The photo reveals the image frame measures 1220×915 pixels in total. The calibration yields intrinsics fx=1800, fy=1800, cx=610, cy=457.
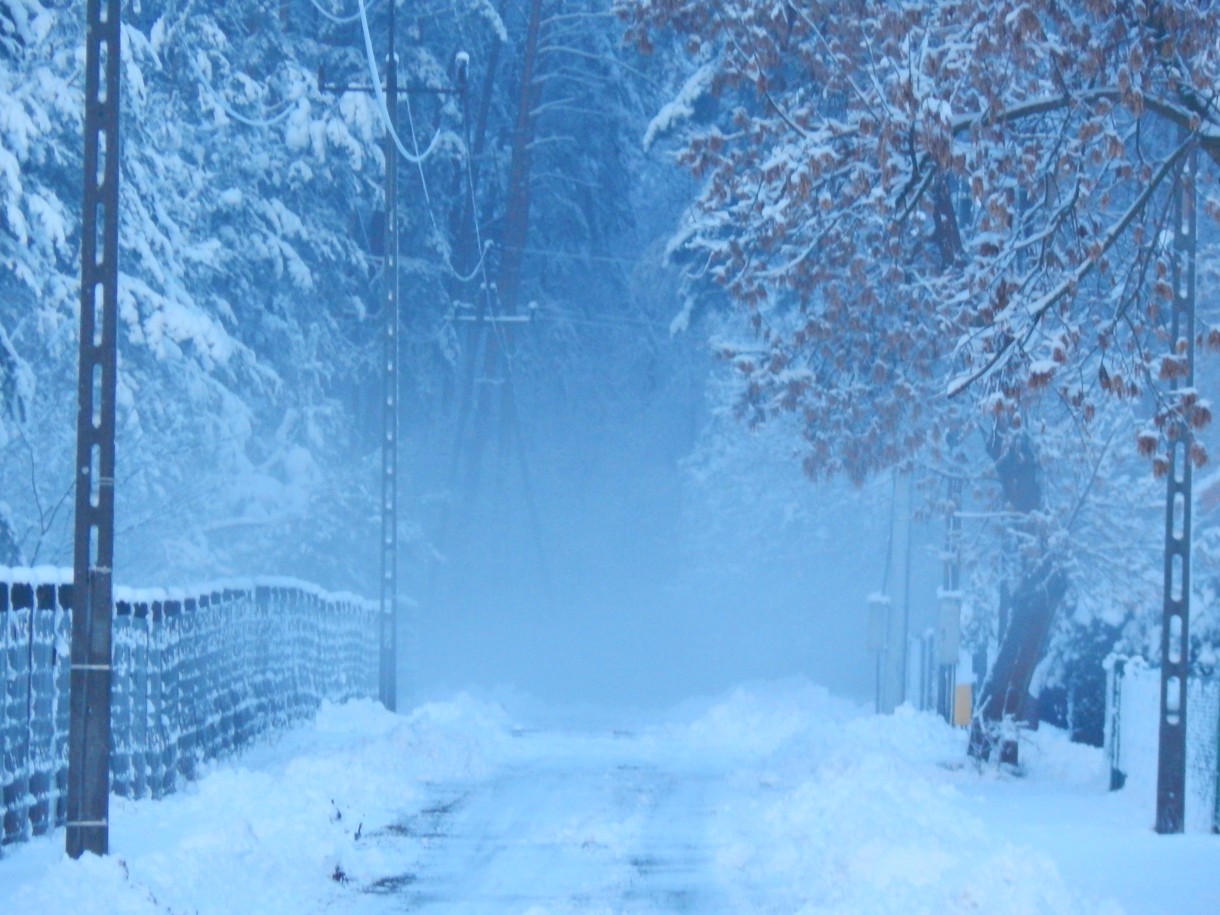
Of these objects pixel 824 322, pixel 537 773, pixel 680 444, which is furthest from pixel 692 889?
pixel 680 444

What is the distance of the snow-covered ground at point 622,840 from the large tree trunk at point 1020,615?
51cm

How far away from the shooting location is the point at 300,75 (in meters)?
31.5

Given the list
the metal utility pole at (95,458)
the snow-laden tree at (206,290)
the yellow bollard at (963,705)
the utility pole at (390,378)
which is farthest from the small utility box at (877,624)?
the metal utility pole at (95,458)

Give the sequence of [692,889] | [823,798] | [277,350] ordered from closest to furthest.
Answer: [692,889] → [823,798] → [277,350]

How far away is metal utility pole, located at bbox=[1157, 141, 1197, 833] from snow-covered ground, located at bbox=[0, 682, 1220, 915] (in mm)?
384

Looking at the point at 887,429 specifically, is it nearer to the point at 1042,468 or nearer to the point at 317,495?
the point at 1042,468

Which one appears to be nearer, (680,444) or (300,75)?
(300,75)

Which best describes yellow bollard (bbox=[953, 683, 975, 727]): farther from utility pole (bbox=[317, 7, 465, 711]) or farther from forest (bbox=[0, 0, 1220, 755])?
utility pole (bbox=[317, 7, 465, 711])

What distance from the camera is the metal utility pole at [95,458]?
1124 cm

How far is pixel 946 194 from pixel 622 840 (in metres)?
6.61

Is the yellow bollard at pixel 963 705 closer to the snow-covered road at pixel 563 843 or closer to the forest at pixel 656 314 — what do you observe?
the forest at pixel 656 314

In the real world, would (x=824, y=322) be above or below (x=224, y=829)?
above

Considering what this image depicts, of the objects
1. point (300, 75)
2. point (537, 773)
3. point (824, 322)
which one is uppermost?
point (300, 75)

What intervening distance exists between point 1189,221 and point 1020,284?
2305 millimetres
